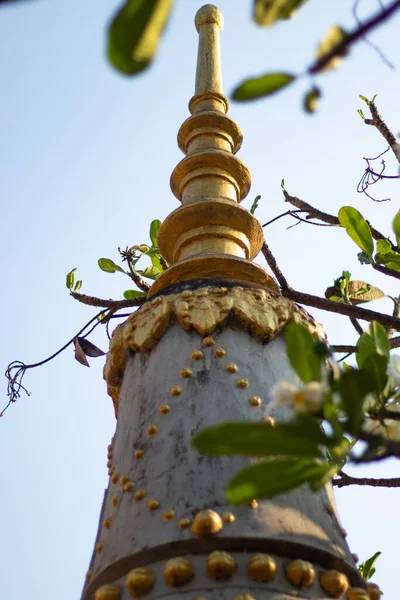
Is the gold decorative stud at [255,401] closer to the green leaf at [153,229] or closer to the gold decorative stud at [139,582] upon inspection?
the gold decorative stud at [139,582]

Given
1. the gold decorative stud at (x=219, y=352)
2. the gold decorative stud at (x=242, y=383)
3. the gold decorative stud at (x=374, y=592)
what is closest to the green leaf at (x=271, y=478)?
the gold decorative stud at (x=374, y=592)

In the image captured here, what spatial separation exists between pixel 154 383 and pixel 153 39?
1578mm

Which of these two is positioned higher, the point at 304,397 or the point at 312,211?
the point at 312,211

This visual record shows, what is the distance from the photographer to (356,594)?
1997 mm

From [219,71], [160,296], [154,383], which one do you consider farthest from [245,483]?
[219,71]

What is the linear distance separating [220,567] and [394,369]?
641mm

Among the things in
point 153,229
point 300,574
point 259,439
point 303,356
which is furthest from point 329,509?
point 153,229

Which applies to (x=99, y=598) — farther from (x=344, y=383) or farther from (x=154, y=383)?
(x=344, y=383)

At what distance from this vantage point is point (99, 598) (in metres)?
1.95

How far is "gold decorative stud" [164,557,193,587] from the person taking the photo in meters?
1.85

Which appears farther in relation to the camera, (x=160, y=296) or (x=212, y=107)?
(x=212, y=107)

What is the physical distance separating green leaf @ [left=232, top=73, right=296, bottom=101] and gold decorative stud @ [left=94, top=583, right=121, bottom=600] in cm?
129

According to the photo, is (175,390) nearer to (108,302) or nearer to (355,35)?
(355,35)

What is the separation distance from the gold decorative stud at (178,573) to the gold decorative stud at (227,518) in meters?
0.16
